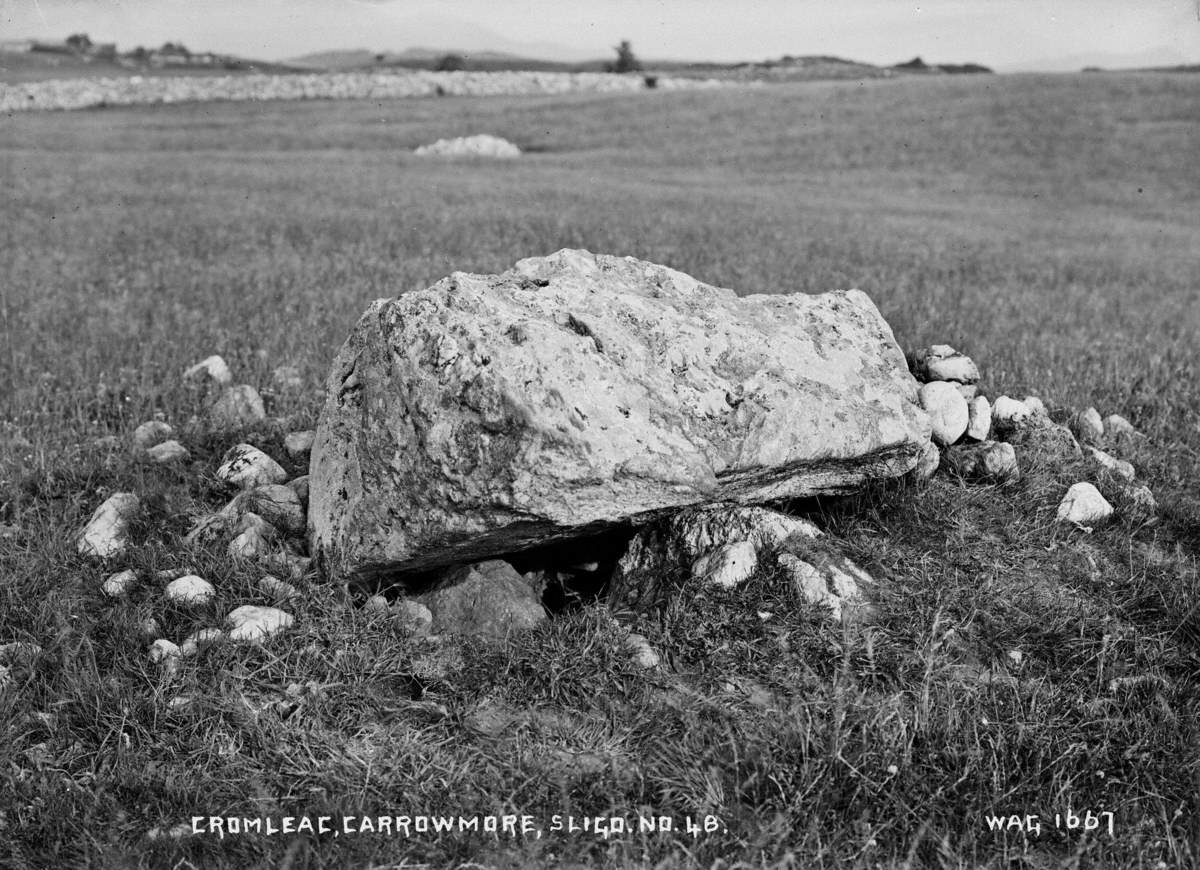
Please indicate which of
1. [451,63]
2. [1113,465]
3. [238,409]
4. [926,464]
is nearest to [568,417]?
[926,464]

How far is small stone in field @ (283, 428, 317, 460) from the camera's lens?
576cm

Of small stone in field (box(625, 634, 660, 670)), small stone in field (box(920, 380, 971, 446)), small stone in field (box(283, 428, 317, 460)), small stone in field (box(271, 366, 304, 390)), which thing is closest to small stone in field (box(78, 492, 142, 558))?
small stone in field (box(283, 428, 317, 460))

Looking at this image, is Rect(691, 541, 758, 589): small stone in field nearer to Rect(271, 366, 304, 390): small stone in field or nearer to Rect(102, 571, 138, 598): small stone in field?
Rect(102, 571, 138, 598): small stone in field

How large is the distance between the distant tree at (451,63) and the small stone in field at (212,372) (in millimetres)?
65510

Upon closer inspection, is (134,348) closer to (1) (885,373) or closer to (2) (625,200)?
(1) (885,373)

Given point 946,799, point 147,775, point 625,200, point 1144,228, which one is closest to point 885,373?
point 946,799

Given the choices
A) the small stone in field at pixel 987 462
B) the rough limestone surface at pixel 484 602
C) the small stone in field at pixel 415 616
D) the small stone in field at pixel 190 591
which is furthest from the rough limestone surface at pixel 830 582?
the small stone in field at pixel 190 591

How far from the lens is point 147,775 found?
3346 mm

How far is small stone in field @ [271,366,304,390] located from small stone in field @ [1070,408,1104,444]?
5626 mm

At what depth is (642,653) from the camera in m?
3.96

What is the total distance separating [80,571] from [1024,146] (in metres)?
32.5

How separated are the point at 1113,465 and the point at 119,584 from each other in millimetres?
5607

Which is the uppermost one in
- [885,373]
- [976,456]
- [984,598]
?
[885,373]

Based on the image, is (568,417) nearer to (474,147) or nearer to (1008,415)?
(1008,415)
